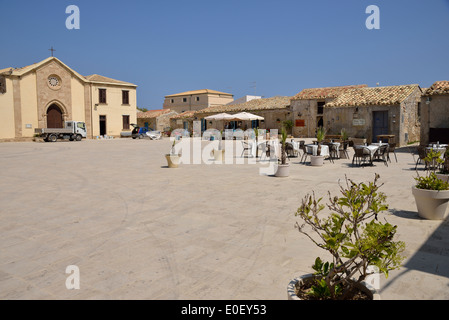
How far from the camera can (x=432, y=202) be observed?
16.7 ft

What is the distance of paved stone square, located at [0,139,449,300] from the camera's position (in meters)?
3.13

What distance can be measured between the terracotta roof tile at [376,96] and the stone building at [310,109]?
213 inches

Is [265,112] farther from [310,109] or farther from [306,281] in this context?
[306,281]

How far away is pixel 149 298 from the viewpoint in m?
2.91

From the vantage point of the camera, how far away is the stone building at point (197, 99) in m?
53.5

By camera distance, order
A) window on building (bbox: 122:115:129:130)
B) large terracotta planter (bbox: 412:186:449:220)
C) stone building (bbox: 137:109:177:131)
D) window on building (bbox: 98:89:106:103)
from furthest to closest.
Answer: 1. stone building (bbox: 137:109:177:131)
2. window on building (bbox: 122:115:129:130)
3. window on building (bbox: 98:89:106:103)
4. large terracotta planter (bbox: 412:186:449:220)

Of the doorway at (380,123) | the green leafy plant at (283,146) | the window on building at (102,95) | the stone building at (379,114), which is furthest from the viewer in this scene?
the window on building at (102,95)

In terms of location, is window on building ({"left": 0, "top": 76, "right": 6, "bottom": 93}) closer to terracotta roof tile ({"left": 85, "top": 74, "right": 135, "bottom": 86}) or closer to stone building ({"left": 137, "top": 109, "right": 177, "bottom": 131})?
terracotta roof tile ({"left": 85, "top": 74, "right": 135, "bottom": 86})

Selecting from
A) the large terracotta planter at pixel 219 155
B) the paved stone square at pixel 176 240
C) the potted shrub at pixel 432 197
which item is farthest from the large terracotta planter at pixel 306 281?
the large terracotta planter at pixel 219 155

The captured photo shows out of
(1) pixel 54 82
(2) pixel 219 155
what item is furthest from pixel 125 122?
(2) pixel 219 155

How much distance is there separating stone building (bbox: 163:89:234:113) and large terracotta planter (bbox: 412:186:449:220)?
49.0 meters

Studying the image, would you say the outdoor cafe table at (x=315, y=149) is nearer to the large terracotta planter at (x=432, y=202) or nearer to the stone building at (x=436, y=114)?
the stone building at (x=436, y=114)

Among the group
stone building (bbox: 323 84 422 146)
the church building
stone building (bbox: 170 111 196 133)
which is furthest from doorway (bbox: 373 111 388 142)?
the church building

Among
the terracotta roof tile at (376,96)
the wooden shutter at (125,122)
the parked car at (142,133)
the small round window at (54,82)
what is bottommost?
the parked car at (142,133)
